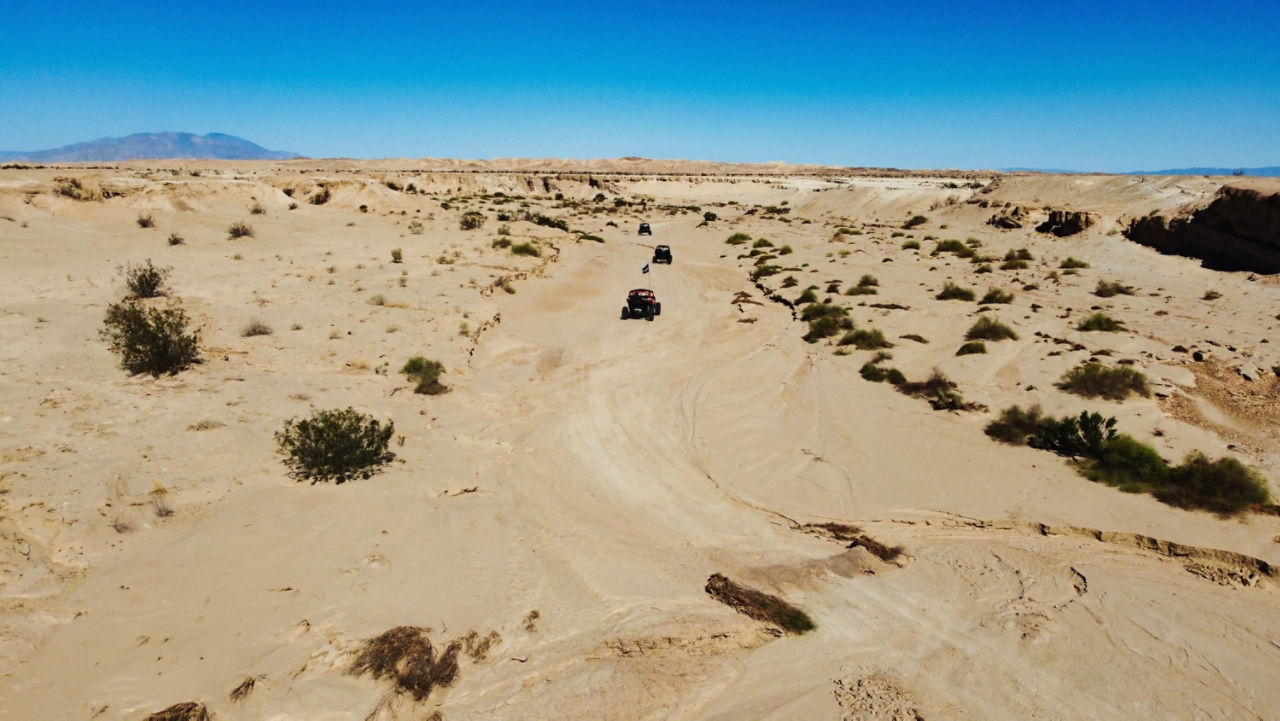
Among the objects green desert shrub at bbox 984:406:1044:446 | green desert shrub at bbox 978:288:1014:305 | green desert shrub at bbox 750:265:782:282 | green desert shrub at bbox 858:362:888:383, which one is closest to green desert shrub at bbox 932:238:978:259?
green desert shrub at bbox 750:265:782:282

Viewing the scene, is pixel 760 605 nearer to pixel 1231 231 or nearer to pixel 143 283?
pixel 143 283

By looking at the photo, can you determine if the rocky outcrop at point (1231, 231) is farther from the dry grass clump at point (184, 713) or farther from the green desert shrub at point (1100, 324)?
the dry grass clump at point (184, 713)

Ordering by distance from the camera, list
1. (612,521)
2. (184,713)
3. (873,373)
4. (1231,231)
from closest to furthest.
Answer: (184,713) → (612,521) → (873,373) → (1231,231)

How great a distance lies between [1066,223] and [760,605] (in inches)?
1702

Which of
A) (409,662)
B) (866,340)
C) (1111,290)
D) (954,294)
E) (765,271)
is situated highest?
(1111,290)

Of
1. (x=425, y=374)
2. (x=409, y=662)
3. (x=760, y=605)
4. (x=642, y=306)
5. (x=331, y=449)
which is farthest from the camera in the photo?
(x=642, y=306)

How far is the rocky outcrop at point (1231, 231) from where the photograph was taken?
88.8ft

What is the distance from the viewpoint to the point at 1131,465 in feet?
38.4

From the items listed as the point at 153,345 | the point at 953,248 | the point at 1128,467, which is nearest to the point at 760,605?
the point at 1128,467

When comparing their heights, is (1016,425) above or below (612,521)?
above

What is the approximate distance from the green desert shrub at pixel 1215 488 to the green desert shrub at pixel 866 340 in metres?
9.90

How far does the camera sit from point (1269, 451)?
12352 millimetres

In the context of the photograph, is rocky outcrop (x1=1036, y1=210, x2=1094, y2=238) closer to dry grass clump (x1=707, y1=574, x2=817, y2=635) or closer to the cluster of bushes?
the cluster of bushes

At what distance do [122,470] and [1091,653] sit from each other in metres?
14.9
